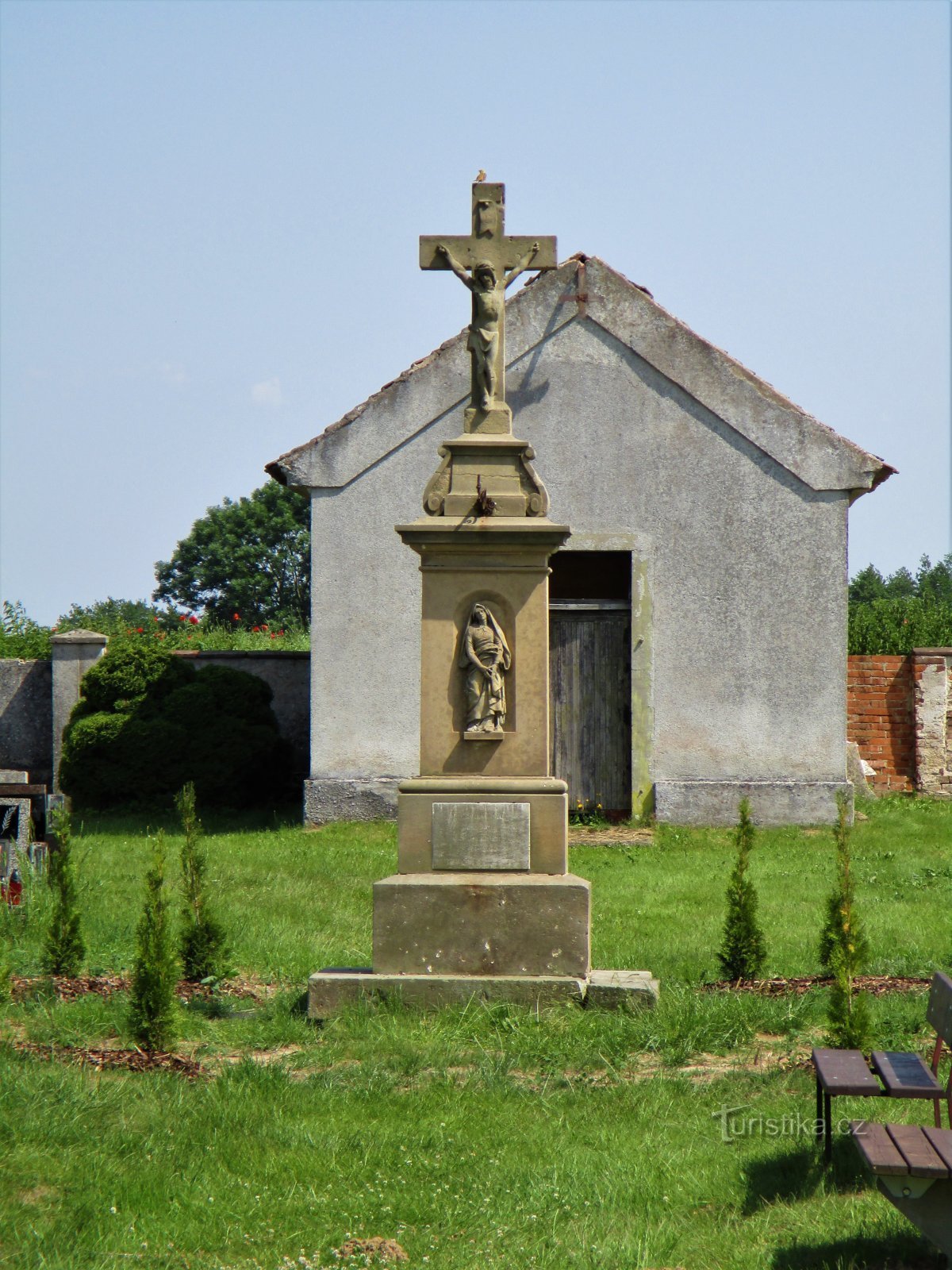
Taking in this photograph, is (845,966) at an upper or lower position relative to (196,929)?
upper

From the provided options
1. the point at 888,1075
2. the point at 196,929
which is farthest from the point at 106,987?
the point at 888,1075


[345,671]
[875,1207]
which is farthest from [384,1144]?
[345,671]

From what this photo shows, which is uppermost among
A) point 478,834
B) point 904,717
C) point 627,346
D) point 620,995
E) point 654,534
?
point 627,346

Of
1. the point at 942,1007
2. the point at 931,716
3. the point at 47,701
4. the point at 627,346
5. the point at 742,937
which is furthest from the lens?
the point at 47,701

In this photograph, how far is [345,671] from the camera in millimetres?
14562

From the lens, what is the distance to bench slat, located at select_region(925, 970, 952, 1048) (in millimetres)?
4938

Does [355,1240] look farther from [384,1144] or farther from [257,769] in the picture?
[257,769]

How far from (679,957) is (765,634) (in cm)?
626

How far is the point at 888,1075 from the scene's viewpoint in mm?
5133

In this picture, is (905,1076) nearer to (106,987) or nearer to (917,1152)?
(917,1152)

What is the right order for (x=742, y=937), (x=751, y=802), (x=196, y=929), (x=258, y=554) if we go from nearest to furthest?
→ (x=742, y=937)
(x=196, y=929)
(x=751, y=802)
(x=258, y=554)

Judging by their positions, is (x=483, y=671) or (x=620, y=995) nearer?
(x=620, y=995)

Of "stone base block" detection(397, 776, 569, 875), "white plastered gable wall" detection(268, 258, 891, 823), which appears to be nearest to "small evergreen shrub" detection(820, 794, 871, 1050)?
"stone base block" detection(397, 776, 569, 875)

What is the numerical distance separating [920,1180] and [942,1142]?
0.77ft
